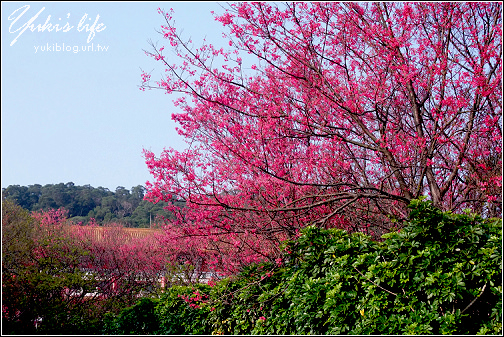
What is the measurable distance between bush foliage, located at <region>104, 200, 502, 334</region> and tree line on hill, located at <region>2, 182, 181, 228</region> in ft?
37.8

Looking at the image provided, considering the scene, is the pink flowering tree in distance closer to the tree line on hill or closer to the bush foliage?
the bush foliage

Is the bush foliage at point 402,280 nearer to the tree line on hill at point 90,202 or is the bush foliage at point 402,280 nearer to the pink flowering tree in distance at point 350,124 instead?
the pink flowering tree in distance at point 350,124

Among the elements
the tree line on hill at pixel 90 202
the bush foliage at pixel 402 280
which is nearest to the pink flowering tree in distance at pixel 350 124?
the bush foliage at pixel 402 280

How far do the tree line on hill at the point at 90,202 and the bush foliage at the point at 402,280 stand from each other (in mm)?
11511

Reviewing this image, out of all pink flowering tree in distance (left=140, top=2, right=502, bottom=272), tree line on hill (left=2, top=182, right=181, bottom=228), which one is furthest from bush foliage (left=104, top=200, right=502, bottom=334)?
tree line on hill (left=2, top=182, right=181, bottom=228)

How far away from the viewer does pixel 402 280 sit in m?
4.13

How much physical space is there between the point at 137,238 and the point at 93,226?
1330mm

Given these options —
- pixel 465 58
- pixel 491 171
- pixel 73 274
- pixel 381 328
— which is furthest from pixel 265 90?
pixel 73 274

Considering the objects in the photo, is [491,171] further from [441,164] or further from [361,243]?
[361,243]

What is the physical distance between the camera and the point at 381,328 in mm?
4125

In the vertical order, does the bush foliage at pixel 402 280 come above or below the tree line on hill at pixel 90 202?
below

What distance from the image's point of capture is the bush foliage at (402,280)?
3.99m

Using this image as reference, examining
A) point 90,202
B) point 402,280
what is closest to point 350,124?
point 402,280

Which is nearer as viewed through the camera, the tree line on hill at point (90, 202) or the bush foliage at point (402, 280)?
the bush foliage at point (402, 280)
